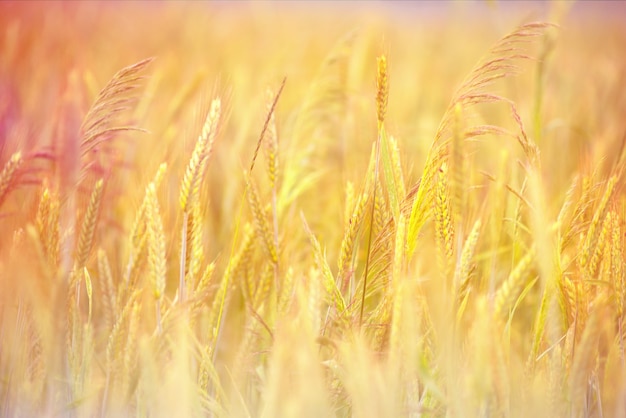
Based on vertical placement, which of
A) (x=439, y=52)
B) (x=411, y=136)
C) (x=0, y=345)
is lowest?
(x=0, y=345)

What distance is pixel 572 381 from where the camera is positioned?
2.51 ft

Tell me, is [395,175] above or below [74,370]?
above

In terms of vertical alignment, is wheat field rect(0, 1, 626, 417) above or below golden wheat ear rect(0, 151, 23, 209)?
below

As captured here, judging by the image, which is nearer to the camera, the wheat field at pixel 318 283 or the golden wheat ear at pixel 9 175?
the wheat field at pixel 318 283

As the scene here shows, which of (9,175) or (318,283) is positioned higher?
(9,175)

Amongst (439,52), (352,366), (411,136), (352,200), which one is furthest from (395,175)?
(439,52)

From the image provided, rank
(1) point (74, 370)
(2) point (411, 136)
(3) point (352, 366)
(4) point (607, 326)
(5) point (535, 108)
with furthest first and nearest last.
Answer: (2) point (411, 136) → (5) point (535, 108) → (1) point (74, 370) → (4) point (607, 326) → (3) point (352, 366)

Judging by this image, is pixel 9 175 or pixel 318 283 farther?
pixel 9 175

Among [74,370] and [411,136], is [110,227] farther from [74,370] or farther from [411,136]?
[411,136]

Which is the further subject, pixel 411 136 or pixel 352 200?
pixel 411 136

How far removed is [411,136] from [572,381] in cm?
146

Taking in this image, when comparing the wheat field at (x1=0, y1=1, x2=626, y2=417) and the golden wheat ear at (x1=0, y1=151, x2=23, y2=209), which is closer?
the wheat field at (x1=0, y1=1, x2=626, y2=417)

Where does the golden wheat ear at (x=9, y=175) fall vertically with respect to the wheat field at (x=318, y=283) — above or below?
above

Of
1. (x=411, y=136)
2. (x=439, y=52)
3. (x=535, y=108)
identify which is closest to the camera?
(x=535, y=108)
